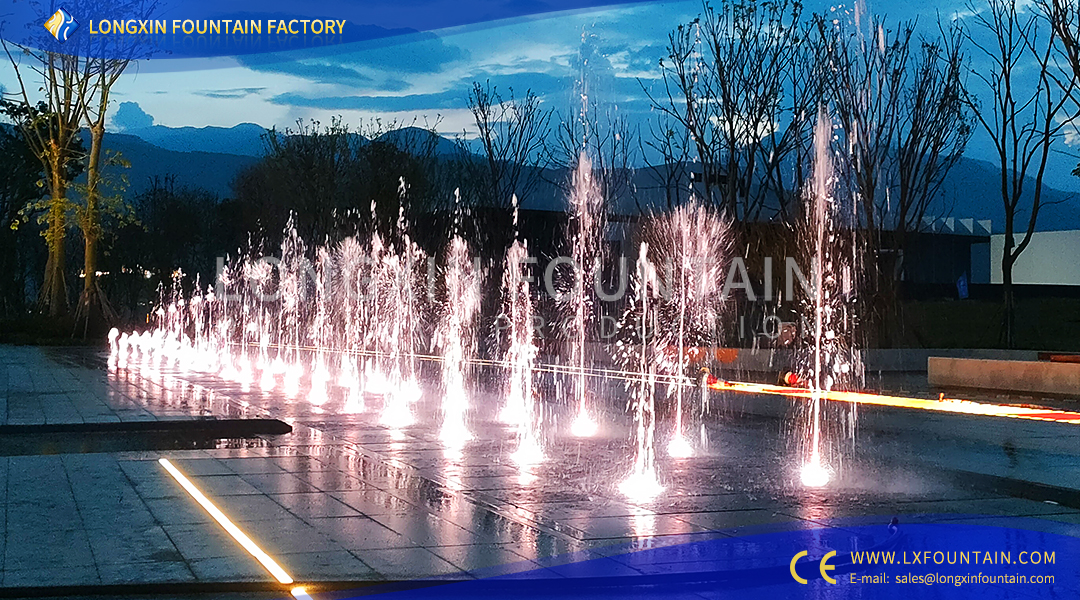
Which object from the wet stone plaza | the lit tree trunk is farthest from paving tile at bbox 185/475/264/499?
the lit tree trunk

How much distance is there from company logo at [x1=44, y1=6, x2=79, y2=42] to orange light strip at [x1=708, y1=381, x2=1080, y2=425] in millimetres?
27364

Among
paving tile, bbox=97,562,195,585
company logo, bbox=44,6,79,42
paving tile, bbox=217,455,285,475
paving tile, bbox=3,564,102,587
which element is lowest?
paving tile, bbox=3,564,102,587

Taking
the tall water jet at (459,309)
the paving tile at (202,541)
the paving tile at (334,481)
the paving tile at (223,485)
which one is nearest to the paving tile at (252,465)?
the paving tile at (223,485)

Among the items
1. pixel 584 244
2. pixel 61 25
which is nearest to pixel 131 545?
pixel 61 25

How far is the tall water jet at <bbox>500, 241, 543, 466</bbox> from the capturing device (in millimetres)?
12609

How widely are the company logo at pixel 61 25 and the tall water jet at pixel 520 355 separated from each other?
18.4 meters

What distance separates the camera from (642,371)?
88.2 feet

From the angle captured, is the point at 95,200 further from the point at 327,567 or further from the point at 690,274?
the point at 327,567

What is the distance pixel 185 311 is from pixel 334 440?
168 ft

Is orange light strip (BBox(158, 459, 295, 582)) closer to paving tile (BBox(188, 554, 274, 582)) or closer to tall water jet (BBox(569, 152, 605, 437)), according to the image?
paving tile (BBox(188, 554, 274, 582))

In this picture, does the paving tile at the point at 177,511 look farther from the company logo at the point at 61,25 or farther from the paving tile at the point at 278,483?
the company logo at the point at 61,25

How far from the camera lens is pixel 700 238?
112 ft

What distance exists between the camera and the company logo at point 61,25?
124ft

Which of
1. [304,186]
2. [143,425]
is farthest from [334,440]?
[304,186]
